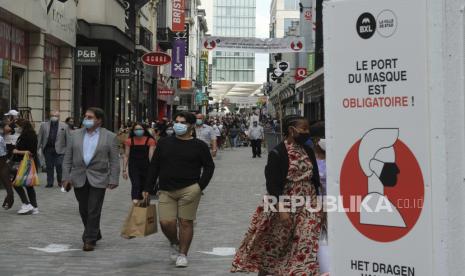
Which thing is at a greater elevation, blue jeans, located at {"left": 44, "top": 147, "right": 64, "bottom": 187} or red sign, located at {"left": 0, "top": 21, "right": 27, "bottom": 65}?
red sign, located at {"left": 0, "top": 21, "right": 27, "bottom": 65}

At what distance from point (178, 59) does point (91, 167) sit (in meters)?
46.3

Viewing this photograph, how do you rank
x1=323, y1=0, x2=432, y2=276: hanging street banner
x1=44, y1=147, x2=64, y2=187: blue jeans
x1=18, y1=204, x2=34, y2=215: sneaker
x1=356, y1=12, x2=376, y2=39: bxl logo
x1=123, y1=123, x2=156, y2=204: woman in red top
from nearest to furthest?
x1=323, y1=0, x2=432, y2=276: hanging street banner → x1=356, y1=12, x2=376, y2=39: bxl logo → x1=18, y1=204, x2=34, y2=215: sneaker → x1=123, y1=123, x2=156, y2=204: woman in red top → x1=44, y1=147, x2=64, y2=187: blue jeans

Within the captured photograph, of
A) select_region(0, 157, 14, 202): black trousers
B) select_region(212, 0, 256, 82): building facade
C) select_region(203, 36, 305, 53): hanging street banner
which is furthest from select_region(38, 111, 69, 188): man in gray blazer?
select_region(212, 0, 256, 82): building facade

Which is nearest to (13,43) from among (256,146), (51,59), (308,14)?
(51,59)

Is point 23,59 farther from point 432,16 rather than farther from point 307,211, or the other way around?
point 432,16

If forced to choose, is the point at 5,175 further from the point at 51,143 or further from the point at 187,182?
the point at 187,182

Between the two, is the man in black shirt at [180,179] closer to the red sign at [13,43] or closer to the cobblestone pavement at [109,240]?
the cobblestone pavement at [109,240]

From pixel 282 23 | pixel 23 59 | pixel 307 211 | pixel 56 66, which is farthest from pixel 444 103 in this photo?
pixel 282 23

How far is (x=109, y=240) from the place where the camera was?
9234 mm

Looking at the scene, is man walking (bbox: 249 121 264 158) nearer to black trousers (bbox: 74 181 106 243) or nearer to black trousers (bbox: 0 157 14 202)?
black trousers (bbox: 0 157 14 202)

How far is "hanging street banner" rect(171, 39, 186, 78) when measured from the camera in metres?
53.6

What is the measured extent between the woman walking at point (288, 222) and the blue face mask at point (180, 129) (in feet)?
6.18

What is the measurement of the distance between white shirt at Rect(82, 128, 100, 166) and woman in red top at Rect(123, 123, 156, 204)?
9.88 feet

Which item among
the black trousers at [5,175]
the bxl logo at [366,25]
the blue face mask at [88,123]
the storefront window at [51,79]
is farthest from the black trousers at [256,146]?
the bxl logo at [366,25]
